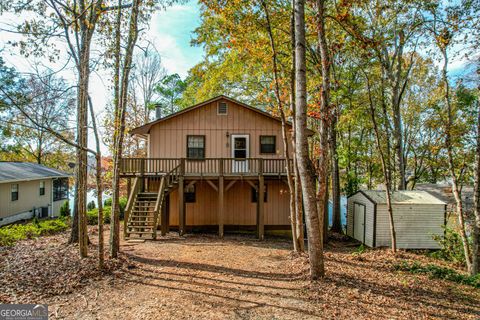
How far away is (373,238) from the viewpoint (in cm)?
1254

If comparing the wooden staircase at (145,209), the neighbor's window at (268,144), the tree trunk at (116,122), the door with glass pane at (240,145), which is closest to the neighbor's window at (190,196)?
the wooden staircase at (145,209)

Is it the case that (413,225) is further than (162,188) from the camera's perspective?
Yes

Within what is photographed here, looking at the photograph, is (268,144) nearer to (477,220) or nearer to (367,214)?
(367,214)

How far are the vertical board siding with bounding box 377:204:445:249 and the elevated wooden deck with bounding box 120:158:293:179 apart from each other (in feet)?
16.7

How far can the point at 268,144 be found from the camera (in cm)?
1394

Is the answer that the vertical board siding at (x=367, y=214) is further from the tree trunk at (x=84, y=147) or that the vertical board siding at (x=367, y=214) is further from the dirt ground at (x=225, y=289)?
the tree trunk at (x=84, y=147)

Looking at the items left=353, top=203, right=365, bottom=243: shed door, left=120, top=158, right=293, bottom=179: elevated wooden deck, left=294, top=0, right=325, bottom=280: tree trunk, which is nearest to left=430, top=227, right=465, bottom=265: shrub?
left=353, top=203, right=365, bottom=243: shed door

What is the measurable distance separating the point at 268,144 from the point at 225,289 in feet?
29.2

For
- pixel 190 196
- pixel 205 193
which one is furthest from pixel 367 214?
pixel 190 196

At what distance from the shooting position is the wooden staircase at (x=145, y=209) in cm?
1087

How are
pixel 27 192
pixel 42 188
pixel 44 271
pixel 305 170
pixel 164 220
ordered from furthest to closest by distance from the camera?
1. pixel 42 188
2. pixel 27 192
3. pixel 164 220
4. pixel 44 271
5. pixel 305 170

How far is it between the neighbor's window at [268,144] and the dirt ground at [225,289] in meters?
6.25

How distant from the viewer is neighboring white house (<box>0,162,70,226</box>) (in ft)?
52.8

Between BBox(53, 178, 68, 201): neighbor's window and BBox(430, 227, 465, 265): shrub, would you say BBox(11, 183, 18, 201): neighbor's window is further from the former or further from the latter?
BBox(430, 227, 465, 265): shrub
